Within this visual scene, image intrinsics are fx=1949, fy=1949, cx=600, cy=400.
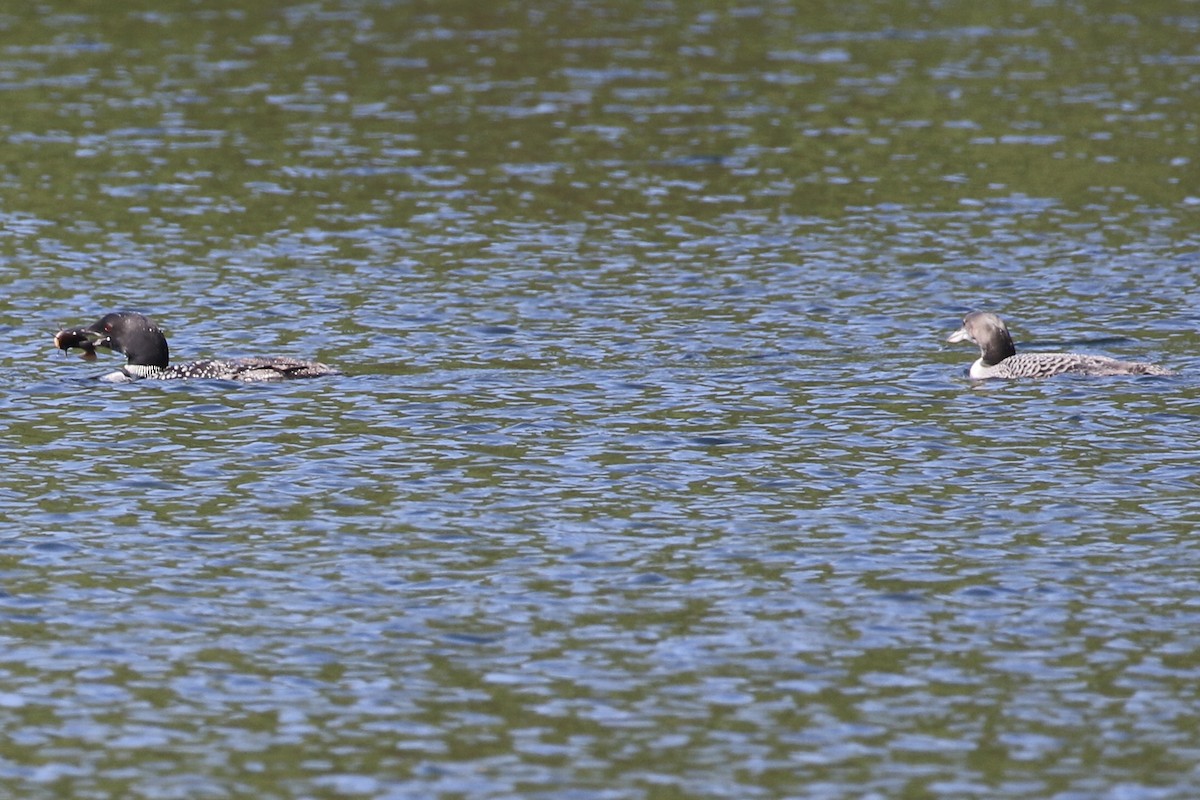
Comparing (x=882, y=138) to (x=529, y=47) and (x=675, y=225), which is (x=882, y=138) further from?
(x=529, y=47)

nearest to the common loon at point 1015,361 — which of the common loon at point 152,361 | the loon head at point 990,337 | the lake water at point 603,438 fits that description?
the loon head at point 990,337

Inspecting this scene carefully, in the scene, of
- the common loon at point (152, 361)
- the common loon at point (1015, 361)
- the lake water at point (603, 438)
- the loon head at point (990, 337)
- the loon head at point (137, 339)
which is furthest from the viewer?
the loon head at point (137, 339)

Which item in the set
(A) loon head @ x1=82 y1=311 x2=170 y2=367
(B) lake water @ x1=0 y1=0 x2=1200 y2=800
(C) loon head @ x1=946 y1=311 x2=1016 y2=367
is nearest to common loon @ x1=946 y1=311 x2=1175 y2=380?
(C) loon head @ x1=946 y1=311 x2=1016 y2=367

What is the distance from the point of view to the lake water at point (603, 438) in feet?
52.1

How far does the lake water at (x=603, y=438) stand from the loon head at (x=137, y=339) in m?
Answer: 0.54

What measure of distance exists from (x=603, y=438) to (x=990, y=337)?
Result: 256 inches

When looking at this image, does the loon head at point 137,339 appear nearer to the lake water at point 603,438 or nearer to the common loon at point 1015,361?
the lake water at point 603,438

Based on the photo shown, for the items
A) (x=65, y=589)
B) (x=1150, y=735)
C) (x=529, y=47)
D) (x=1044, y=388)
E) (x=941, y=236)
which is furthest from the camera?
(x=529, y=47)

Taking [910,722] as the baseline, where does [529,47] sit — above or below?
above

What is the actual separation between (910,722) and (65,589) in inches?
336

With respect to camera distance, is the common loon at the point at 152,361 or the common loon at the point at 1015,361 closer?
the common loon at the point at 1015,361

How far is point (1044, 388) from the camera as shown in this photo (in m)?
26.8

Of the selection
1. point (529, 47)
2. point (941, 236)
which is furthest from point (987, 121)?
point (529, 47)

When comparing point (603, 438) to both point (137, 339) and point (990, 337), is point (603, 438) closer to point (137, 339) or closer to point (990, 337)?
point (990, 337)
